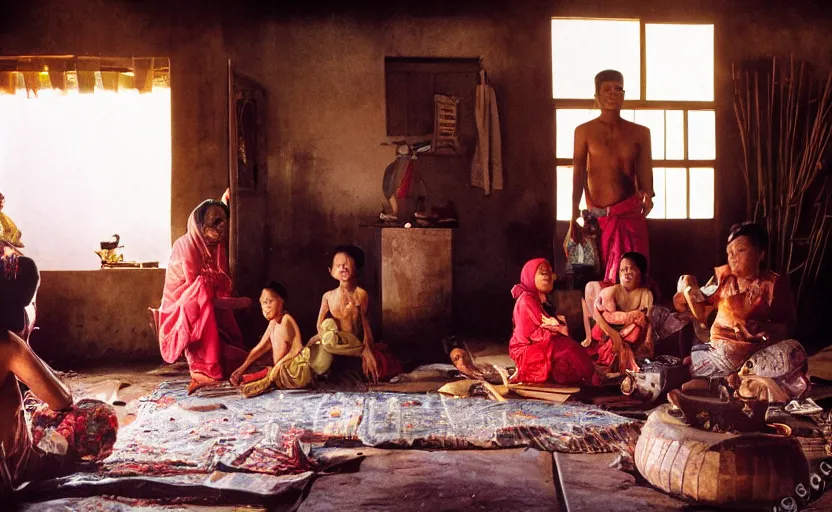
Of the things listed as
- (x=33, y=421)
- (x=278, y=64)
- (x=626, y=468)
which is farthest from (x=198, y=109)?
(x=626, y=468)

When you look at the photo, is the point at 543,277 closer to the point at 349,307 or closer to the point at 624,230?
the point at 624,230

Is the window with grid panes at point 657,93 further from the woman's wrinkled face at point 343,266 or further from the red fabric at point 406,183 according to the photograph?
the woman's wrinkled face at point 343,266

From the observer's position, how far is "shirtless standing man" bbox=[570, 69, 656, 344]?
22.3 feet

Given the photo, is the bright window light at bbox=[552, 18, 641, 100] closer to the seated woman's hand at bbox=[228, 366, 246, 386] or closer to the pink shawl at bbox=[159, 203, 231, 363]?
the pink shawl at bbox=[159, 203, 231, 363]

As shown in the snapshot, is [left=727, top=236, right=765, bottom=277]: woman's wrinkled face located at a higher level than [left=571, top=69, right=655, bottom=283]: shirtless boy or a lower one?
lower

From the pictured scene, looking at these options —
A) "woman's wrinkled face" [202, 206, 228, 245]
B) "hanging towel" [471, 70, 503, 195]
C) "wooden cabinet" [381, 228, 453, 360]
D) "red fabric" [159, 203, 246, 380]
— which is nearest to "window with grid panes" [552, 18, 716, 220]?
"hanging towel" [471, 70, 503, 195]

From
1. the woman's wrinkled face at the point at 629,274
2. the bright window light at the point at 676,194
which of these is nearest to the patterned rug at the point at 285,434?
the woman's wrinkled face at the point at 629,274

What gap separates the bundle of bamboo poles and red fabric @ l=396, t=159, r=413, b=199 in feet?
11.5

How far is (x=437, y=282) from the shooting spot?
23.9ft

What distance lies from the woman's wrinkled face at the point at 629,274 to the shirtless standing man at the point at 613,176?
1.68 feet

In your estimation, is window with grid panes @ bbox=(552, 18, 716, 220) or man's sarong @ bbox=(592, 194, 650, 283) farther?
window with grid panes @ bbox=(552, 18, 716, 220)

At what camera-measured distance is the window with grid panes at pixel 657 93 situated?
7.78 metres

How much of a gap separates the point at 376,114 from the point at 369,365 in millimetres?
2838

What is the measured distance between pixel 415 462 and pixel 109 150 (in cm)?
622
